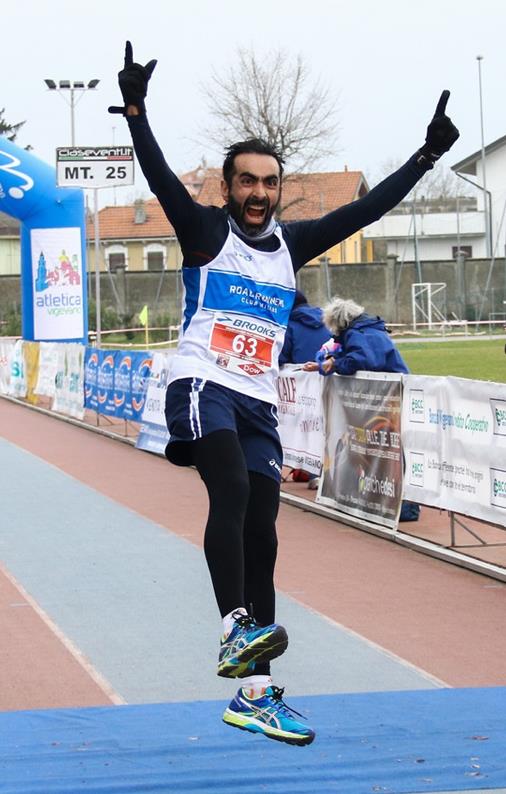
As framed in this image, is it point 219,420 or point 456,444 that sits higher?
point 219,420

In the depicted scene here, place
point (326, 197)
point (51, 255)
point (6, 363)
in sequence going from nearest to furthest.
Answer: point (51, 255), point (6, 363), point (326, 197)

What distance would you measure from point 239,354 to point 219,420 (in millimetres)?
262

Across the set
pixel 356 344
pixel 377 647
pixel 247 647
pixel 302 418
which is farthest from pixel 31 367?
pixel 247 647

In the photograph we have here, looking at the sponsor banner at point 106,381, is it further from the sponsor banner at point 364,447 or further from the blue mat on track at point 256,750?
the blue mat on track at point 256,750

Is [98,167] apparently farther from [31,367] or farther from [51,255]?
[51,255]

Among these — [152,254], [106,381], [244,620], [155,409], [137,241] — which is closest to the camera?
[244,620]

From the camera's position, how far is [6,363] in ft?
93.6

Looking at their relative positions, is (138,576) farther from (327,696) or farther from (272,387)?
(272,387)

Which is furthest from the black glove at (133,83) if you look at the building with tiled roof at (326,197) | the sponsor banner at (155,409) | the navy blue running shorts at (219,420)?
the building with tiled roof at (326,197)

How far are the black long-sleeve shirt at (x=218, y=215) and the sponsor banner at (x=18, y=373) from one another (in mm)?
22111

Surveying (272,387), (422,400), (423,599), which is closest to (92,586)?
(423,599)

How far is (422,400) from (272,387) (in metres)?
5.16

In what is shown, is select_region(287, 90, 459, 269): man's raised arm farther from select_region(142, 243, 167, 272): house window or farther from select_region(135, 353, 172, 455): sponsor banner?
select_region(142, 243, 167, 272): house window

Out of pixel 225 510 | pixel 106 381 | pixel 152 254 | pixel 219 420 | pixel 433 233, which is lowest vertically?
pixel 106 381
